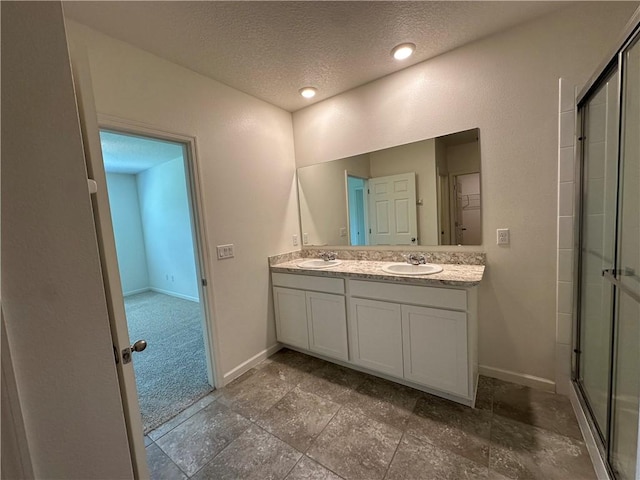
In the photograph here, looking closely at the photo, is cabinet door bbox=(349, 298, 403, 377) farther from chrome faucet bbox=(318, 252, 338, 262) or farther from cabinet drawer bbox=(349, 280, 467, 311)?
chrome faucet bbox=(318, 252, 338, 262)

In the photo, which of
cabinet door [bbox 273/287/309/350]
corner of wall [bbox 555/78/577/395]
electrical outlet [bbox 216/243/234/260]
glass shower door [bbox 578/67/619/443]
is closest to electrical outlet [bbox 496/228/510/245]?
corner of wall [bbox 555/78/577/395]

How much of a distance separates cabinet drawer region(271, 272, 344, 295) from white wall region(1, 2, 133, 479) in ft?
5.57

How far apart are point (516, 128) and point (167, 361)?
3.48 metres

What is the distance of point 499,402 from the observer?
1.81 meters

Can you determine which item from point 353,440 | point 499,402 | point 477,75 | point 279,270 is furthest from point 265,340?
point 477,75

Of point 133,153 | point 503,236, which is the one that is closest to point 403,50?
point 503,236

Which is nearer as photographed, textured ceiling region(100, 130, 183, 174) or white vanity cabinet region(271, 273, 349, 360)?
white vanity cabinet region(271, 273, 349, 360)

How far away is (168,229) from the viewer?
4.82 meters

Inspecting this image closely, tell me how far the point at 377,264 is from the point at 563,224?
128cm

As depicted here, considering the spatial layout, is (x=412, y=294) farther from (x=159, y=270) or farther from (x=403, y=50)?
(x=159, y=270)

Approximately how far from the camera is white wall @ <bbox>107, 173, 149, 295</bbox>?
5043 mm

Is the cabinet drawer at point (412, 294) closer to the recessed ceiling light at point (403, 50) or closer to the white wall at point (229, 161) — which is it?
the white wall at point (229, 161)

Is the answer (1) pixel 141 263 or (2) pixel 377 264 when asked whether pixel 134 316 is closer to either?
(1) pixel 141 263

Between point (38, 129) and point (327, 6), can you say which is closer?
point (38, 129)
